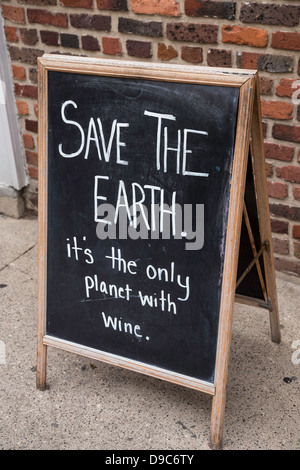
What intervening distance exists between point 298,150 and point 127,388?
143cm

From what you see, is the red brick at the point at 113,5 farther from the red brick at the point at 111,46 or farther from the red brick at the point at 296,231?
the red brick at the point at 296,231

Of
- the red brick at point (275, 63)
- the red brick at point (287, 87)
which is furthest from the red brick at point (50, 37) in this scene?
the red brick at point (287, 87)

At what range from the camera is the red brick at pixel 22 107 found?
3.45m

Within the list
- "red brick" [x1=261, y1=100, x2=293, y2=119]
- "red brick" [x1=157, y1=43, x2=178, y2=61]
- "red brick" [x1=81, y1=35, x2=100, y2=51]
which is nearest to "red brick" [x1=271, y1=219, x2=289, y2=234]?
"red brick" [x1=261, y1=100, x2=293, y2=119]

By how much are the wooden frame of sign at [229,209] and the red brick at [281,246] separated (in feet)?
1.96

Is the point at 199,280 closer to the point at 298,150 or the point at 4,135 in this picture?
the point at 298,150

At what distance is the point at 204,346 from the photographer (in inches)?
80.9

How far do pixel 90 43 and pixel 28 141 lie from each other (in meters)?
0.82

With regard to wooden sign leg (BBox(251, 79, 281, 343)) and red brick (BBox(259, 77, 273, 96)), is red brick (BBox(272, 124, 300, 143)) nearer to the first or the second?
red brick (BBox(259, 77, 273, 96))

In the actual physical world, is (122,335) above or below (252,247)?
below

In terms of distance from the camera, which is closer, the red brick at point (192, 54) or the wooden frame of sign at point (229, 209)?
the wooden frame of sign at point (229, 209)

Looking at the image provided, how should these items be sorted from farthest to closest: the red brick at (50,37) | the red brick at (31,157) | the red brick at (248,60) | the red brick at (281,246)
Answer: the red brick at (31,157), the red brick at (50,37), the red brick at (281,246), the red brick at (248,60)

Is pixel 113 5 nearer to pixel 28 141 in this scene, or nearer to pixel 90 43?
pixel 90 43

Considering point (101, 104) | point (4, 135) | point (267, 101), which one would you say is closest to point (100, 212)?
point (101, 104)
